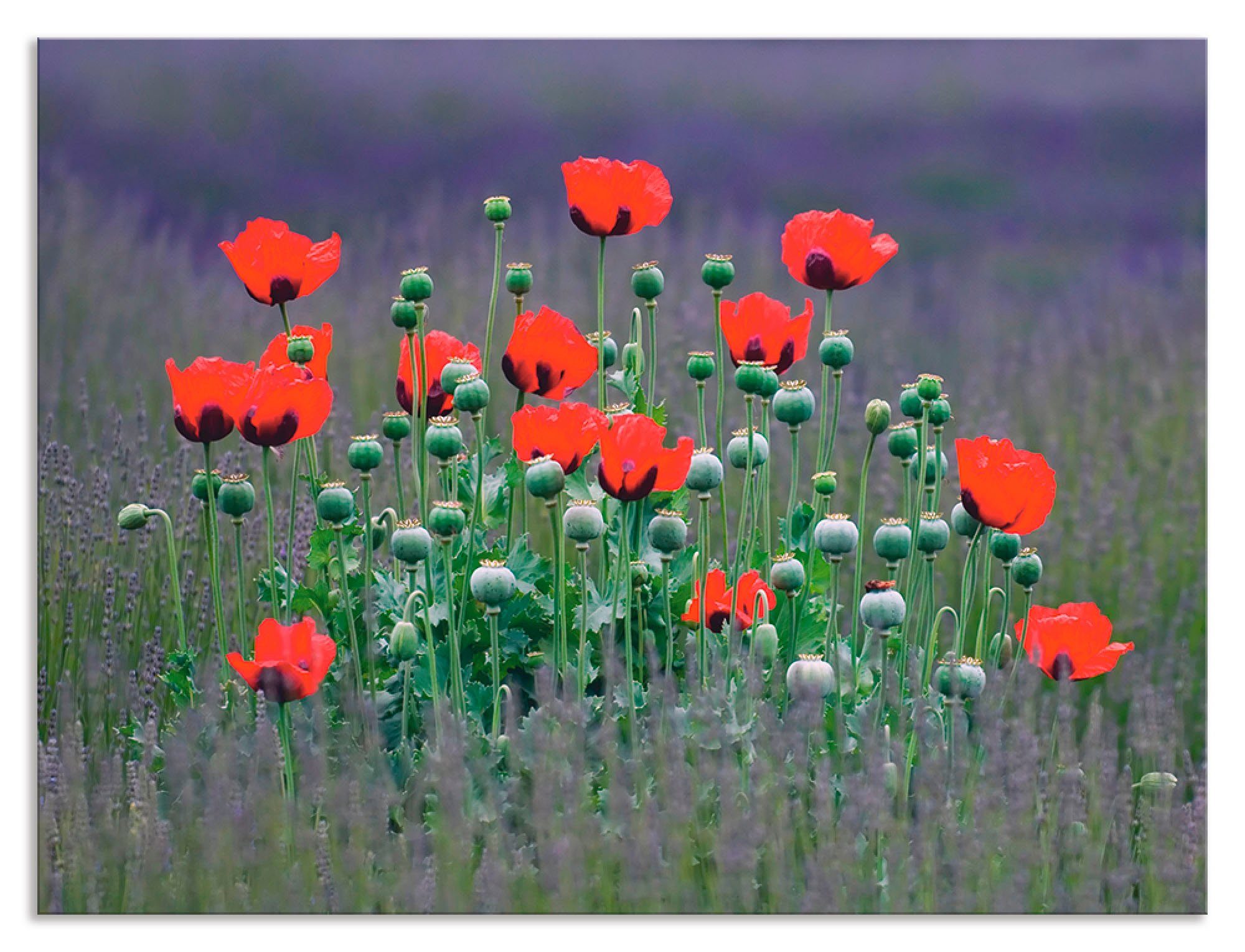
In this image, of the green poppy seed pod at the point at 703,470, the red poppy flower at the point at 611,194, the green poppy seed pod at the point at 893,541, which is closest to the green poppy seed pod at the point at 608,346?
the red poppy flower at the point at 611,194

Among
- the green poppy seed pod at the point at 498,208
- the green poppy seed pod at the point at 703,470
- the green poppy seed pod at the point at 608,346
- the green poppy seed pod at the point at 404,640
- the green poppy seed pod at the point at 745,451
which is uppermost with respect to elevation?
the green poppy seed pod at the point at 498,208

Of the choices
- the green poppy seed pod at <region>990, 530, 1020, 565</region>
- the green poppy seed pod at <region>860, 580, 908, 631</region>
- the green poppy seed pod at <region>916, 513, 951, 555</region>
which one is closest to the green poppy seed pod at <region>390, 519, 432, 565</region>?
the green poppy seed pod at <region>860, 580, 908, 631</region>

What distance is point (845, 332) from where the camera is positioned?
2535 millimetres

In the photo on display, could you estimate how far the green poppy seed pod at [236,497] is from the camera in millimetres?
2354

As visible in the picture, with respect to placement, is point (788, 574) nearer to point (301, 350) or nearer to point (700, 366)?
point (700, 366)

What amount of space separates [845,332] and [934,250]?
0.88 metres

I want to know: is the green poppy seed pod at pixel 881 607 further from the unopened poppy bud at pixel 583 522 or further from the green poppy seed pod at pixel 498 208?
the green poppy seed pod at pixel 498 208

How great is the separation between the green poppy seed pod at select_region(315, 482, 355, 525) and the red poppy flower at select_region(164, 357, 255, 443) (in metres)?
0.16

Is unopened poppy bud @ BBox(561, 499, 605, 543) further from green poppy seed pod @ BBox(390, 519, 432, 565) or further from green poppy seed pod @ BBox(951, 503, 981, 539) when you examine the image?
green poppy seed pod @ BBox(951, 503, 981, 539)

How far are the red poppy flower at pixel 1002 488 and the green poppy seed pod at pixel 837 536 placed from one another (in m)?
0.16

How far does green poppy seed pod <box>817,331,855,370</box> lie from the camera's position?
8.05 feet

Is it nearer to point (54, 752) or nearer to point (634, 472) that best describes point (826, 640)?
point (634, 472)

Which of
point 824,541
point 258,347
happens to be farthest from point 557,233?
point 824,541

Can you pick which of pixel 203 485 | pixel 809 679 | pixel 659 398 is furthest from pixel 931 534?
pixel 659 398
